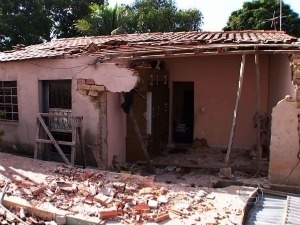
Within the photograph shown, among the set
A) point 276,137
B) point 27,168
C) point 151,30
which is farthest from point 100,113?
point 151,30

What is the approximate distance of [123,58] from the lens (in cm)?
818

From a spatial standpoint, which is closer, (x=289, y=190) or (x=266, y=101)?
(x=289, y=190)

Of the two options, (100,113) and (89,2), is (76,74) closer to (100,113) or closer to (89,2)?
(100,113)

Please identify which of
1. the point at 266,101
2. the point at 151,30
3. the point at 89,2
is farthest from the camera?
the point at 89,2

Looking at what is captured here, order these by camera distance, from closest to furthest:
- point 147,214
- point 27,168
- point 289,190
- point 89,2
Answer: point 147,214 → point 289,190 → point 27,168 → point 89,2

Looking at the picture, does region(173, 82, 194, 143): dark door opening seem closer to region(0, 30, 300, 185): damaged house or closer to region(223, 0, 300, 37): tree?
region(0, 30, 300, 185): damaged house

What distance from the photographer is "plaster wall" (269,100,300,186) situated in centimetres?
693

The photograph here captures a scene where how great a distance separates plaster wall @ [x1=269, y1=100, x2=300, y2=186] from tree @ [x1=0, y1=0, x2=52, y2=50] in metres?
19.8

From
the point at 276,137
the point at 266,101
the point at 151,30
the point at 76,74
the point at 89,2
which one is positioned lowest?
the point at 276,137

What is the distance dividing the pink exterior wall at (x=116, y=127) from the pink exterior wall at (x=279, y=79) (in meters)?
4.12

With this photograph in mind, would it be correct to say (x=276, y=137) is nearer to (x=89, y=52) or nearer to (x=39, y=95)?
(x=89, y=52)

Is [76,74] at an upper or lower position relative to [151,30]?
lower

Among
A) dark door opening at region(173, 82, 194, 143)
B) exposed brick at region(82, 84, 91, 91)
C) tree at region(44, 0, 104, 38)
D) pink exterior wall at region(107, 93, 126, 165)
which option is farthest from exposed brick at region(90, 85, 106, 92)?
tree at region(44, 0, 104, 38)

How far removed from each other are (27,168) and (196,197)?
4194 millimetres
